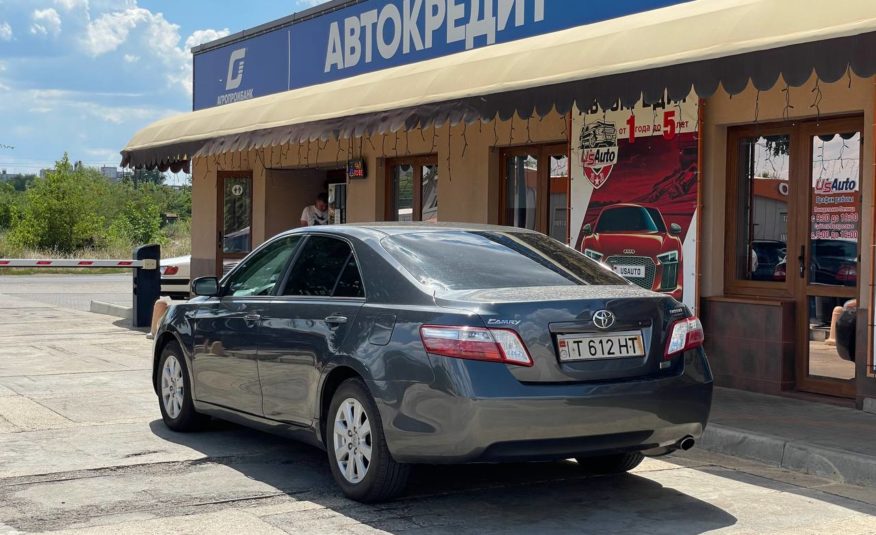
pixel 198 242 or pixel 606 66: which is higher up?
pixel 606 66

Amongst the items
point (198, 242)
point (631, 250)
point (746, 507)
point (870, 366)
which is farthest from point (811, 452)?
point (198, 242)

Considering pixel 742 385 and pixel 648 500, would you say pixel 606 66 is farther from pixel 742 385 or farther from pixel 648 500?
pixel 648 500

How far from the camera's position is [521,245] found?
21.5ft

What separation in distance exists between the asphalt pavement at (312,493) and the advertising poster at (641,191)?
3.17 metres

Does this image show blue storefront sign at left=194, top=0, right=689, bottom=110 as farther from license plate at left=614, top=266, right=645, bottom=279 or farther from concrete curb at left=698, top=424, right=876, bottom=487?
concrete curb at left=698, top=424, right=876, bottom=487

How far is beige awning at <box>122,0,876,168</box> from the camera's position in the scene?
24.0 ft

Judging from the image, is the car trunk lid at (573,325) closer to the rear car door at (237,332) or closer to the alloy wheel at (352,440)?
the alloy wheel at (352,440)

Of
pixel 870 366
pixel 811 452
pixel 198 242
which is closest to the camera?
pixel 811 452

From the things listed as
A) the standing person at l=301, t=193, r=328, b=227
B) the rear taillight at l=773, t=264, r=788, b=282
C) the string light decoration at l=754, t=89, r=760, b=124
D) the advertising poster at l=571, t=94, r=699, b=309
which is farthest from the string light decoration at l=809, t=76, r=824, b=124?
the standing person at l=301, t=193, r=328, b=227

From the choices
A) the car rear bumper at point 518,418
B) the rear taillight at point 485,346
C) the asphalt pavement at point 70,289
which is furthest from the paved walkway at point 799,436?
the asphalt pavement at point 70,289

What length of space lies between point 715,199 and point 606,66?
2.07 meters

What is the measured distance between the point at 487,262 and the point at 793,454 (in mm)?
2618

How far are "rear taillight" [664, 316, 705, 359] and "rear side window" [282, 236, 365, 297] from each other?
1.68 meters

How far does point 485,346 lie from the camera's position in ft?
17.6
